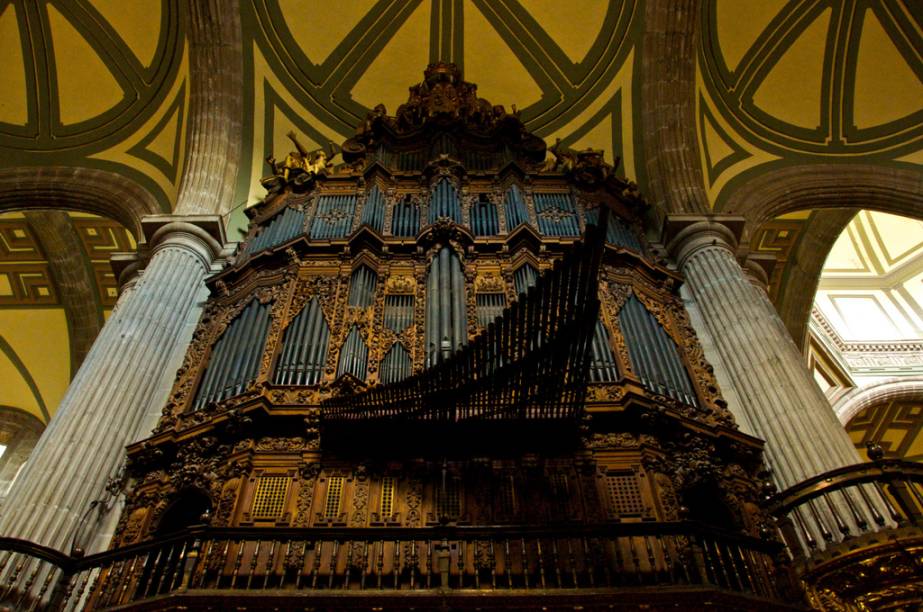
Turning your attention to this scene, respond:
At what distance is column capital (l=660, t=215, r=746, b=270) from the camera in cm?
974

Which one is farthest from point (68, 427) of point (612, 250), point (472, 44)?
point (472, 44)

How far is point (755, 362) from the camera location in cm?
788

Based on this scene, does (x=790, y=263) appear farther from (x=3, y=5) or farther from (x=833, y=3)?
(x=3, y=5)

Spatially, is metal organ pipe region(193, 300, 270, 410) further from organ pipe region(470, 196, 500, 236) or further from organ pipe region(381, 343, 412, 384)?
organ pipe region(470, 196, 500, 236)

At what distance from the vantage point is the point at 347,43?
44.9 feet

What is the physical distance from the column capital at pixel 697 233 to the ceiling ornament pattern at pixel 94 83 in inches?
328

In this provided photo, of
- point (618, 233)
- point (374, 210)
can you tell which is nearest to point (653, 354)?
point (618, 233)

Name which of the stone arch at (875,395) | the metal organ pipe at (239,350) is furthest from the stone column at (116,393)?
the stone arch at (875,395)

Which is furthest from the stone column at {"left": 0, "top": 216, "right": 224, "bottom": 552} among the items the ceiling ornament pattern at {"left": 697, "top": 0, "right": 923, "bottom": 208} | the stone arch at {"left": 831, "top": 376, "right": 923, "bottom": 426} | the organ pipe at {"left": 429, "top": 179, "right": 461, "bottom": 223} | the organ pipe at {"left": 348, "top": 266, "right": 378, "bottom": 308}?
the stone arch at {"left": 831, "top": 376, "right": 923, "bottom": 426}

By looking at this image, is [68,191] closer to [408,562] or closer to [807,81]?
[408,562]

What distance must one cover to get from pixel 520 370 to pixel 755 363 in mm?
3485

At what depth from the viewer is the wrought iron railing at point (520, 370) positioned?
220 inches

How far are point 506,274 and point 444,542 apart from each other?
422cm

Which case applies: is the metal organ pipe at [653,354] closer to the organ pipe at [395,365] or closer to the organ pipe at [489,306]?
the organ pipe at [489,306]
